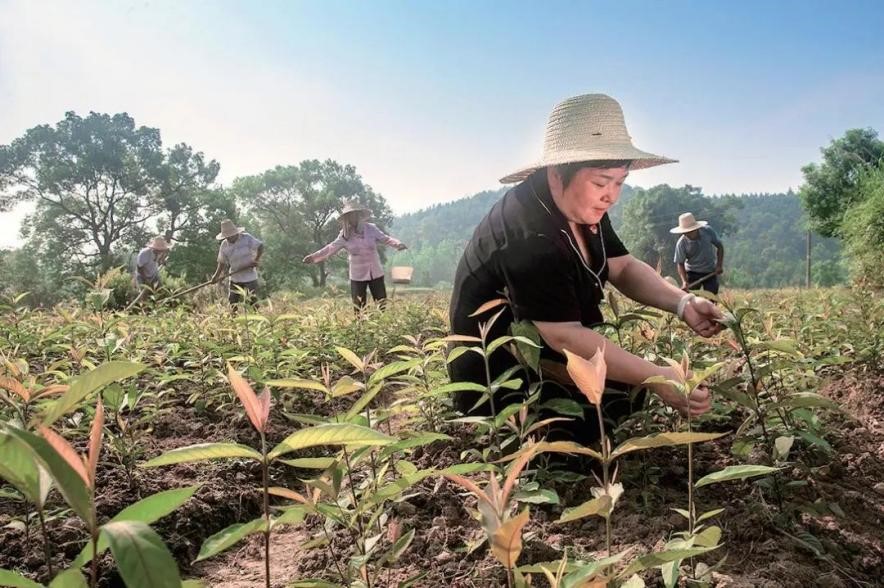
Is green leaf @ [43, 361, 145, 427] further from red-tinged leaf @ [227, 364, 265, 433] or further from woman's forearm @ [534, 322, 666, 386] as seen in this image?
woman's forearm @ [534, 322, 666, 386]

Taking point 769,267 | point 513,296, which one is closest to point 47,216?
point 513,296

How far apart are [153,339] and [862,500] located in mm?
3458

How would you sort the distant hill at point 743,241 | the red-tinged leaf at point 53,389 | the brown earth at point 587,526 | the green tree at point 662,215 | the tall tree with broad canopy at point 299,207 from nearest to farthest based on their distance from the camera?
the red-tinged leaf at point 53,389 → the brown earth at point 587,526 → the tall tree with broad canopy at point 299,207 → the green tree at point 662,215 → the distant hill at point 743,241

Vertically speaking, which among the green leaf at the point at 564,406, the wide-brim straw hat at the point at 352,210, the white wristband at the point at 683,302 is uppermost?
the wide-brim straw hat at the point at 352,210

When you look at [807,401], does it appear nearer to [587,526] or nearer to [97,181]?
[587,526]

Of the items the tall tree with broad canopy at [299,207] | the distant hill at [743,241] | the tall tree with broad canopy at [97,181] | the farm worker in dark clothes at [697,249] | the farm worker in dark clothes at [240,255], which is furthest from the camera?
the distant hill at [743,241]

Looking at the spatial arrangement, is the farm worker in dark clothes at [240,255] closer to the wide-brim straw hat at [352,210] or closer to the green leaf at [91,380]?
the wide-brim straw hat at [352,210]

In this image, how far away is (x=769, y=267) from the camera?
95.7 m

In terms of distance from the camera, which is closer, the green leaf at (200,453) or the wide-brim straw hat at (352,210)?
the green leaf at (200,453)

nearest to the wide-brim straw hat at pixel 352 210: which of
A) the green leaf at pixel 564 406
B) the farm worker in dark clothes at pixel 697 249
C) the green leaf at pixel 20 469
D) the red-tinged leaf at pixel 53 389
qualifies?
the farm worker in dark clothes at pixel 697 249

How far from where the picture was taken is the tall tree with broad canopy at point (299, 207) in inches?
1826

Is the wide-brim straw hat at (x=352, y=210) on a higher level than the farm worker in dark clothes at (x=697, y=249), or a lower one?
higher

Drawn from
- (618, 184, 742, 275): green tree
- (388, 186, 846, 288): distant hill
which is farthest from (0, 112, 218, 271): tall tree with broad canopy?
(618, 184, 742, 275): green tree

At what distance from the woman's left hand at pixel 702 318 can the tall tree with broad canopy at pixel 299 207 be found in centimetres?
4344
